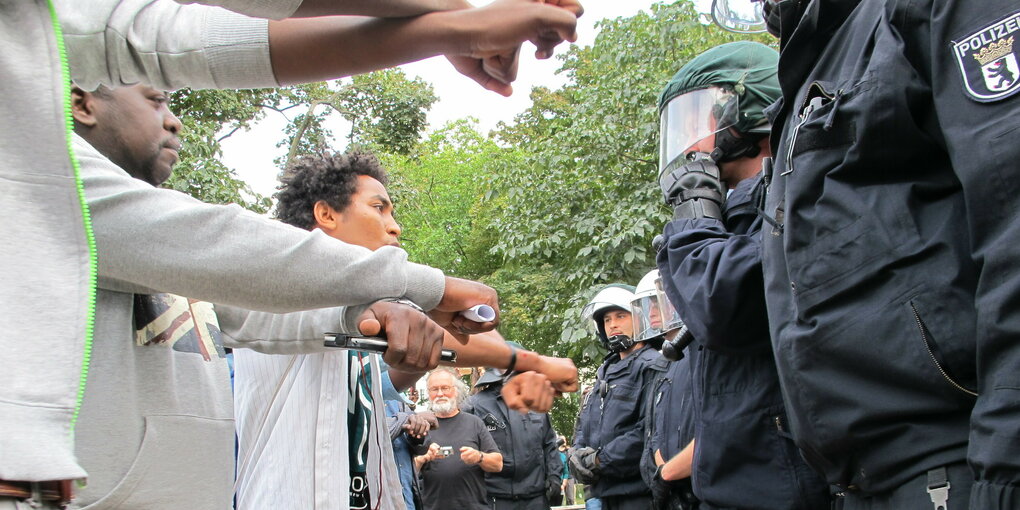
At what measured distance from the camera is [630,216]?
12.8 m

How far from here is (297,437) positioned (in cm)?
266

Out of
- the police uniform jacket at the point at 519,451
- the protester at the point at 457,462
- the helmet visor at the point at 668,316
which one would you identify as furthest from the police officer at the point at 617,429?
the helmet visor at the point at 668,316

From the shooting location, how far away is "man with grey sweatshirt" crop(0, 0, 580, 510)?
1.14 metres

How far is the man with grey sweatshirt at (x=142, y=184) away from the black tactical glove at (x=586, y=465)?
15.8ft

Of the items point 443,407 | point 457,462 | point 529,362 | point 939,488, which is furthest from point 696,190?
point 443,407

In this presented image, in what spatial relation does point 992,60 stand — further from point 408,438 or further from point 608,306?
point 608,306

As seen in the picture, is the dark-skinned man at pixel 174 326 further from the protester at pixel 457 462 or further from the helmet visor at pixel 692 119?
the protester at pixel 457 462

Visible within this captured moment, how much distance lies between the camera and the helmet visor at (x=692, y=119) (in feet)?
11.0

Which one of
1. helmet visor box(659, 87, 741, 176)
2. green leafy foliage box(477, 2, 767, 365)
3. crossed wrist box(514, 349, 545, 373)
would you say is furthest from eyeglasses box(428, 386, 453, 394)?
crossed wrist box(514, 349, 545, 373)

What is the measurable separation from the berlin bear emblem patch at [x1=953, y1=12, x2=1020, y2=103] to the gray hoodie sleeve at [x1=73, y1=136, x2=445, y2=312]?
130cm

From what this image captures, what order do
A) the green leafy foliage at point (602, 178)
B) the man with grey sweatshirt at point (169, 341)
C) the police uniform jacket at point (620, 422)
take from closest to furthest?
the man with grey sweatshirt at point (169, 341) < the police uniform jacket at point (620, 422) < the green leafy foliage at point (602, 178)

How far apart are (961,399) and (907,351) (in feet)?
0.46

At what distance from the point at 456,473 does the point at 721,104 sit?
5782mm

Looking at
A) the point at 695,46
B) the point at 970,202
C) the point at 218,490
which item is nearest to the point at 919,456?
the point at 970,202
